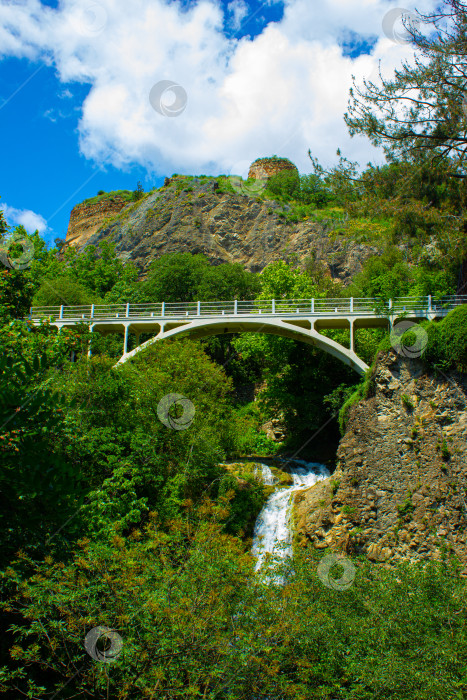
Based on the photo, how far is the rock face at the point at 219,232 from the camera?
47.0 metres

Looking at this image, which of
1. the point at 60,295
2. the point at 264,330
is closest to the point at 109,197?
the point at 60,295

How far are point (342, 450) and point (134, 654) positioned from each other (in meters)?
10.7

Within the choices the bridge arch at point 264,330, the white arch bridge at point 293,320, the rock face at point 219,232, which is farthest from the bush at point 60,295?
the rock face at point 219,232

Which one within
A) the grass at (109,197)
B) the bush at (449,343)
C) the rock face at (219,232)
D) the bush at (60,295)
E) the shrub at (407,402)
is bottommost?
the shrub at (407,402)

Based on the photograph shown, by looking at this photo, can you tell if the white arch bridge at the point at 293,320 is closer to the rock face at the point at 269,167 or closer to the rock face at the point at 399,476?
the rock face at the point at 399,476

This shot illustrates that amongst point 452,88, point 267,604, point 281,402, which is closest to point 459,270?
point 452,88

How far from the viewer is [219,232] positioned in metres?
50.4

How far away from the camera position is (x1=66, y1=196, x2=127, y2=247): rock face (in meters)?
73.6

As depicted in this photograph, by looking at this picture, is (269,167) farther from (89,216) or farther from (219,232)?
(89,216)

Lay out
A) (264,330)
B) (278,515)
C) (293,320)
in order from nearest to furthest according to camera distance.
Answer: (278,515), (293,320), (264,330)

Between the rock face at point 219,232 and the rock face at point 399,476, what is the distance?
28221 mm

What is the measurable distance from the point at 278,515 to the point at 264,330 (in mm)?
10531

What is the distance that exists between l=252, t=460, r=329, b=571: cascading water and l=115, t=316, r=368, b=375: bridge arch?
4887 millimetres

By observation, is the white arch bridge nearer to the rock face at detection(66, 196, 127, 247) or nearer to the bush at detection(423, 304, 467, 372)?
the bush at detection(423, 304, 467, 372)
